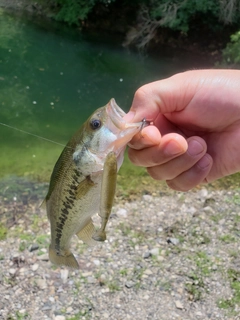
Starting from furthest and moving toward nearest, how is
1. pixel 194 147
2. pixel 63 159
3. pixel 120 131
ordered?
pixel 194 147 < pixel 63 159 < pixel 120 131

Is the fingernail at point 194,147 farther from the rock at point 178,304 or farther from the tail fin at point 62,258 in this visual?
the rock at point 178,304

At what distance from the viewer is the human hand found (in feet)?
7.28

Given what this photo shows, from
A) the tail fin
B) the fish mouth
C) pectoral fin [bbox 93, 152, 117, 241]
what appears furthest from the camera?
the tail fin

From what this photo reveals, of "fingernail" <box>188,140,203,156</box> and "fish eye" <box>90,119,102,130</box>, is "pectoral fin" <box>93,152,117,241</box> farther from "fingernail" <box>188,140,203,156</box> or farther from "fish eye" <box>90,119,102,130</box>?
"fingernail" <box>188,140,203,156</box>

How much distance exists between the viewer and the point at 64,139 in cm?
841

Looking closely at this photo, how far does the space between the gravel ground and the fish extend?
92.1 inches

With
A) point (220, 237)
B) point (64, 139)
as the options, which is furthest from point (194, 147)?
point (64, 139)

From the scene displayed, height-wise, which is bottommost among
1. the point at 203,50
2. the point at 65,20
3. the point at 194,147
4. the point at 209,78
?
the point at 65,20

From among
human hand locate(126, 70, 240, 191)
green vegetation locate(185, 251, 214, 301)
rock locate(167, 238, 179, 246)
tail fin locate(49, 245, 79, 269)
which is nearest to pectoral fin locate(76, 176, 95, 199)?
human hand locate(126, 70, 240, 191)

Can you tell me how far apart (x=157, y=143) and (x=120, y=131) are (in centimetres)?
31

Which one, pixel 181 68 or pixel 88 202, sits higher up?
pixel 88 202

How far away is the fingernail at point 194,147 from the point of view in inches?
91.6

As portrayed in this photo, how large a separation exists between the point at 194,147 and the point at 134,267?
2.79 metres

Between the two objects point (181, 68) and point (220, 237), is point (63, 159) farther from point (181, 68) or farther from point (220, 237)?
point (181, 68)
